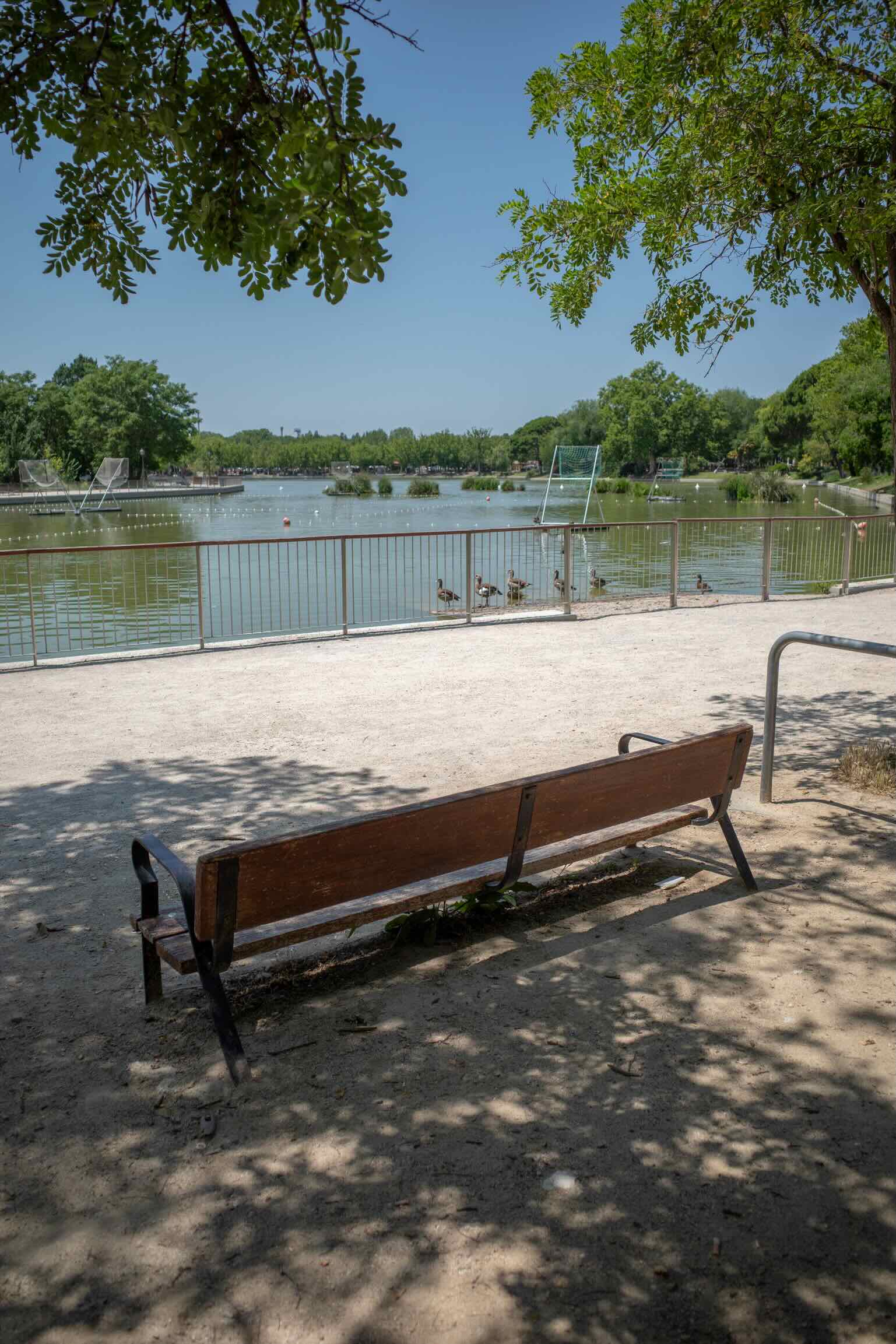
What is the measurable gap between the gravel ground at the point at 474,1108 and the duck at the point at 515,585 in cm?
1205

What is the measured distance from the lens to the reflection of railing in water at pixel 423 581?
13727 millimetres

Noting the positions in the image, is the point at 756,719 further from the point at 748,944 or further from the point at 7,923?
the point at 7,923

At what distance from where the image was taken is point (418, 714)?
8.65 metres

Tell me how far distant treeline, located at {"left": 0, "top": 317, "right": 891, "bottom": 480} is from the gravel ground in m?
38.5

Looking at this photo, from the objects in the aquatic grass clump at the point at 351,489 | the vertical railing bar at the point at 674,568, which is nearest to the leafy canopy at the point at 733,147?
the vertical railing bar at the point at 674,568

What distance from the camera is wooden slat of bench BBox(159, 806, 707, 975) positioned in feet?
11.5

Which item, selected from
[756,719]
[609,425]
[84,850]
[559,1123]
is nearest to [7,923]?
[84,850]

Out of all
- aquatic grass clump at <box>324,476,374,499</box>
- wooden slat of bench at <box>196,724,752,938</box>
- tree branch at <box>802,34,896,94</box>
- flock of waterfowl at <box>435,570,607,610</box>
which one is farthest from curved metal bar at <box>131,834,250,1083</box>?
aquatic grass clump at <box>324,476,374,499</box>

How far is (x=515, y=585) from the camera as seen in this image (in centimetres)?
1875

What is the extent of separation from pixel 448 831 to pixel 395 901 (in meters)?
0.34

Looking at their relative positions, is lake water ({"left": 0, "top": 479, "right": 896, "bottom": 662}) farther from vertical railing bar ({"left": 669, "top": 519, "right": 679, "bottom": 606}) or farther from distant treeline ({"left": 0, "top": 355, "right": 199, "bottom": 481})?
distant treeline ({"left": 0, "top": 355, "right": 199, "bottom": 481})

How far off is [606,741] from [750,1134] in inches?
186

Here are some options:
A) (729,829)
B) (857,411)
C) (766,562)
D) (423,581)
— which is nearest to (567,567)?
(766,562)

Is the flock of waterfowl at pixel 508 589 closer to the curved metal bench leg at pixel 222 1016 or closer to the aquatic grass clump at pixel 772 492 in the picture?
the curved metal bench leg at pixel 222 1016
